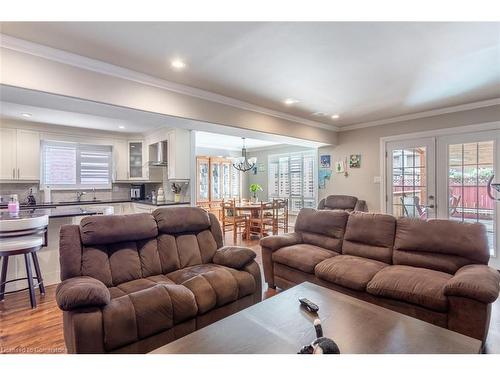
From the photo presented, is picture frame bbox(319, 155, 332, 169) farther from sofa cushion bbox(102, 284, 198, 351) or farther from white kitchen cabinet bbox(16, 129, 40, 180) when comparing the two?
white kitchen cabinet bbox(16, 129, 40, 180)

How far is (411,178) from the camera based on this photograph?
4.57 metres

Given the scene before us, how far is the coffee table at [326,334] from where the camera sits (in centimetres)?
132

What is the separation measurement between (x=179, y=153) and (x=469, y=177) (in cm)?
456

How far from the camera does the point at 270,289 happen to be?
3.22 m

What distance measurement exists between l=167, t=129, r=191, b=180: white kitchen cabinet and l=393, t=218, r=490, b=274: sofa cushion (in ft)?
11.2

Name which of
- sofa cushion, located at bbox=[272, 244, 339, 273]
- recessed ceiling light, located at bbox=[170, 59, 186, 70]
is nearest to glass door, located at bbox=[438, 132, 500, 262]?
sofa cushion, located at bbox=[272, 244, 339, 273]

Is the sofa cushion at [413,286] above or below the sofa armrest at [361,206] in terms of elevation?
below

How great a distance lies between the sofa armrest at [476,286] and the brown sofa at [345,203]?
115 inches

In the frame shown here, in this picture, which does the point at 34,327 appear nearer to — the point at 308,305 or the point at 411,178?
the point at 308,305

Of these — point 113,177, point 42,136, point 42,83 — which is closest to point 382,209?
point 42,83

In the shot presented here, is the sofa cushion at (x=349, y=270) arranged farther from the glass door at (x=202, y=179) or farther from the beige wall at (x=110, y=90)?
the glass door at (x=202, y=179)

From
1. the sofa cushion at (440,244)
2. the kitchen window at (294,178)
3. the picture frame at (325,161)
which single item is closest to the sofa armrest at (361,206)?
the picture frame at (325,161)
